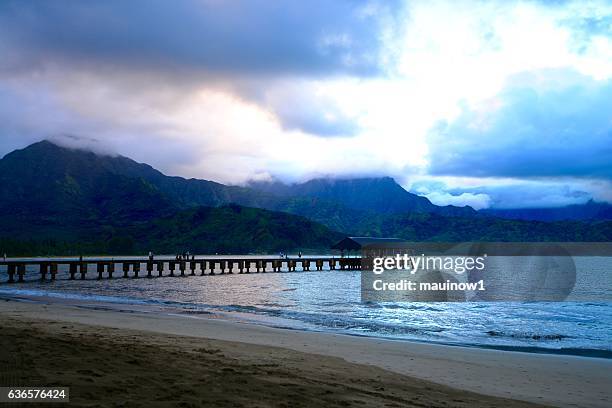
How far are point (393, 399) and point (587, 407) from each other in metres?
4.27

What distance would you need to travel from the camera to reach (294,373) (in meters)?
10.3

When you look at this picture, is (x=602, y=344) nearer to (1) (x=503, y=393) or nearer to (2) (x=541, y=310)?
(1) (x=503, y=393)

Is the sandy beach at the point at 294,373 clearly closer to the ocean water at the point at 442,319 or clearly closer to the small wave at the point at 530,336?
the ocean water at the point at 442,319

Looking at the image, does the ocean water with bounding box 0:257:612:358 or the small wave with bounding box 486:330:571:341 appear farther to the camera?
the small wave with bounding box 486:330:571:341

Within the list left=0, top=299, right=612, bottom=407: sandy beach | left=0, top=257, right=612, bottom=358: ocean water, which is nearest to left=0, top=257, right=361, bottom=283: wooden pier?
left=0, top=257, right=612, bottom=358: ocean water

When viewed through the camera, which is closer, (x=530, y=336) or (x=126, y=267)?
(x=530, y=336)

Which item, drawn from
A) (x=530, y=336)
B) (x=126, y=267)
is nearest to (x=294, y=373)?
(x=530, y=336)

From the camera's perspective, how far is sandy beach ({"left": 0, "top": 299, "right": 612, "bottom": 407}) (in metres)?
7.61

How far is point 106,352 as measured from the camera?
10367 millimetres

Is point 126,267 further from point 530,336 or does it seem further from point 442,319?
point 530,336

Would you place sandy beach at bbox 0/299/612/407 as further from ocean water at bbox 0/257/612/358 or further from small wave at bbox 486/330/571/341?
small wave at bbox 486/330/571/341

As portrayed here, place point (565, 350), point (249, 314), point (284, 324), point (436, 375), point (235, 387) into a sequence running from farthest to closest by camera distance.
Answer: point (249, 314)
point (284, 324)
point (565, 350)
point (436, 375)
point (235, 387)

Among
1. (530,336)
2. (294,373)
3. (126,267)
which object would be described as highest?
(294,373)

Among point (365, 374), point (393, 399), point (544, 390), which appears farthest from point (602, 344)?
point (393, 399)
